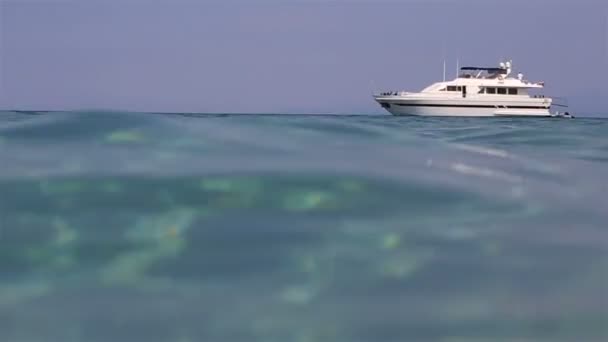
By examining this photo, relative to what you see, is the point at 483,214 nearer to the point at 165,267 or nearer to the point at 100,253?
the point at 165,267

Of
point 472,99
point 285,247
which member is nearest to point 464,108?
point 472,99

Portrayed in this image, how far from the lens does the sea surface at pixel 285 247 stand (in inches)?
60.6

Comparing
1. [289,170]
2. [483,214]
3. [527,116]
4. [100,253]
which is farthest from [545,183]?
[527,116]

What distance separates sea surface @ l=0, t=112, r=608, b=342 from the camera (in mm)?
1539

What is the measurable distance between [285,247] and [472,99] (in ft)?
116

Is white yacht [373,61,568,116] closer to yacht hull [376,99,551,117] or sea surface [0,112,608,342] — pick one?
yacht hull [376,99,551,117]

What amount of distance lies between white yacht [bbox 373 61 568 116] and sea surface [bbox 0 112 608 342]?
3251 centimetres

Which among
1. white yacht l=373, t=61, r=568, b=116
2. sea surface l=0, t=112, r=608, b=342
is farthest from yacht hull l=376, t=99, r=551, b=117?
sea surface l=0, t=112, r=608, b=342

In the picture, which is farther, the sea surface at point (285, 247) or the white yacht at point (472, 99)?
the white yacht at point (472, 99)

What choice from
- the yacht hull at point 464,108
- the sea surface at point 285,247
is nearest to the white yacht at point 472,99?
the yacht hull at point 464,108

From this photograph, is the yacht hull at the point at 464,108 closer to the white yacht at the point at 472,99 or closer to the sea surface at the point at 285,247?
the white yacht at the point at 472,99

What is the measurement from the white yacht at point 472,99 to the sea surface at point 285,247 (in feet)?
107

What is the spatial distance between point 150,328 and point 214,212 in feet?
2.53

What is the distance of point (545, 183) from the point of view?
3.17 meters
